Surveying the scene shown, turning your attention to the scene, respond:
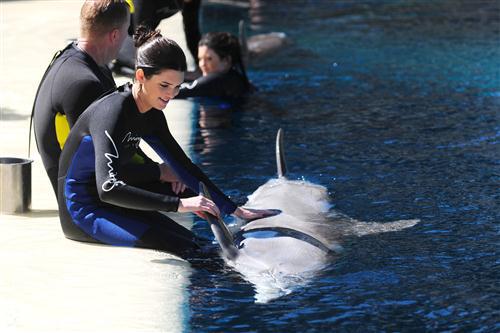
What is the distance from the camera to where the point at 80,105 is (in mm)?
5164

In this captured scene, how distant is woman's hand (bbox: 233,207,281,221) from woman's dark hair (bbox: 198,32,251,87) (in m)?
3.93

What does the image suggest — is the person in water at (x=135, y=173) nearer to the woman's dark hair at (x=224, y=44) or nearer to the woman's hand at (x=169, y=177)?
the woman's hand at (x=169, y=177)

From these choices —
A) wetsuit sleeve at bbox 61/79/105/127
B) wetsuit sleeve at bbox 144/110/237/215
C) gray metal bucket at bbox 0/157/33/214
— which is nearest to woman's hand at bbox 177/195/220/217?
wetsuit sleeve at bbox 144/110/237/215

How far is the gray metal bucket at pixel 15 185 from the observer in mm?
5531

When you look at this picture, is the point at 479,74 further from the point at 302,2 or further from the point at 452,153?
the point at 302,2

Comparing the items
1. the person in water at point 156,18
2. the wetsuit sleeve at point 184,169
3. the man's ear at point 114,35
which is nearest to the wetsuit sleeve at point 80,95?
the man's ear at point 114,35

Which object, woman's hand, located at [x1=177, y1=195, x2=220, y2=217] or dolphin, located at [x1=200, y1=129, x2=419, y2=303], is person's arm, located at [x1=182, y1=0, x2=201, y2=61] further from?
woman's hand, located at [x1=177, y1=195, x2=220, y2=217]

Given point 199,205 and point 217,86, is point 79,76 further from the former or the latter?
point 217,86

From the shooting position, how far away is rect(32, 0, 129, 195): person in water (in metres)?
5.15

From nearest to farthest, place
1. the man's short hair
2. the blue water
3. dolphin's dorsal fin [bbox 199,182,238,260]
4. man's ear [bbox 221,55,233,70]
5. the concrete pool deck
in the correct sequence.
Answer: the concrete pool deck → the blue water → dolphin's dorsal fin [bbox 199,182,238,260] → the man's short hair → man's ear [bbox 221,55,233,70]

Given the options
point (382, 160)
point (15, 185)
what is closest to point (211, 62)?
point (382, 160)

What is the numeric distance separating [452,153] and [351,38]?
579cm


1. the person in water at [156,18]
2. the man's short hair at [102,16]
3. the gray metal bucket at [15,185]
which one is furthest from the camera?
the person in water at [156,18]

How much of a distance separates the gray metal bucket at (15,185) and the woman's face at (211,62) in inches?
A: 145
